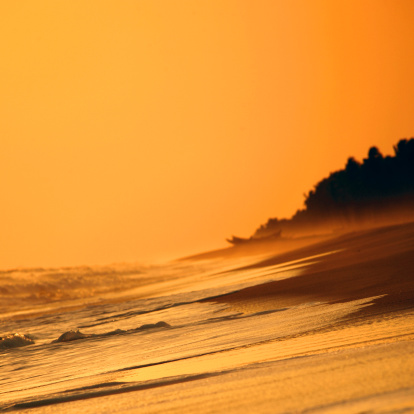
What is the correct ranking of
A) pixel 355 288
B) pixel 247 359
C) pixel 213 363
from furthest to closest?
pixel 355 288
pixel 213 363
pixel 247 359

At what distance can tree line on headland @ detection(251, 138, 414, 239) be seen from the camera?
5069 centimetres

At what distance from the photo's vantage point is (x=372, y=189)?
→ 53.7 m

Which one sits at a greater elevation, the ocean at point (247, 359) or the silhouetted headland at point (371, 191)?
the silhouetted headland at point (371, 191)

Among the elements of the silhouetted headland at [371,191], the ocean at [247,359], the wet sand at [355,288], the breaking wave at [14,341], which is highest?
the silhouetted headland at [371,191]

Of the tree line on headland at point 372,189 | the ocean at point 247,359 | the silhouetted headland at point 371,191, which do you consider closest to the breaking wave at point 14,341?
the ocean at point 247,359

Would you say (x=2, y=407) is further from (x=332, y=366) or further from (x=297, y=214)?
(x=297, y=214)

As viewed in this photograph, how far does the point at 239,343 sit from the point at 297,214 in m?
82.0

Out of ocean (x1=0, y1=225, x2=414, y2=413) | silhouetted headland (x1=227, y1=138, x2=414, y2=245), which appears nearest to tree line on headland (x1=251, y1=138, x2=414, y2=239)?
silhouetted headland (x1=227, y1=138, x2=414, y2=245)

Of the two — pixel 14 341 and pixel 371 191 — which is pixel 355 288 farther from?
pixel 371 191

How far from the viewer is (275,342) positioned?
465 cm

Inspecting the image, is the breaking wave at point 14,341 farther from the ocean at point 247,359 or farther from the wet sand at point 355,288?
the wet sand at point 355,288

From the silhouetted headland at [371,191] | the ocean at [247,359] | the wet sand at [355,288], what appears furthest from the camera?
the silhouetted headland at [371,191]

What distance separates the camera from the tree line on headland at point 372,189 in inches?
1996

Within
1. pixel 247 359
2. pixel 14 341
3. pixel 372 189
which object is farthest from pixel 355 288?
pixel 372 189
